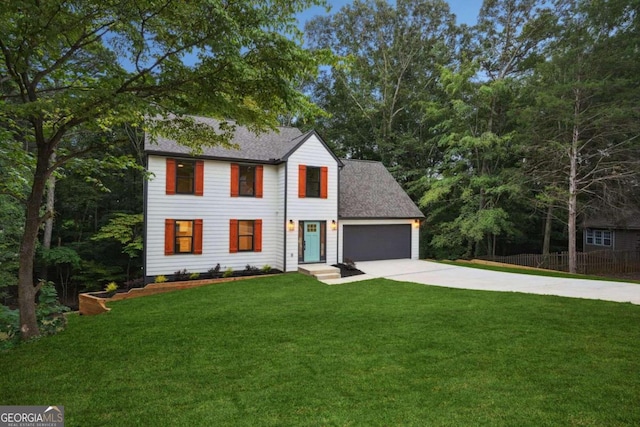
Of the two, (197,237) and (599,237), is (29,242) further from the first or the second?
(599,237)

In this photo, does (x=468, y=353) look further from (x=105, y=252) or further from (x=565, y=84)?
(x=105, y=252)

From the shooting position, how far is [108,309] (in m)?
8.64

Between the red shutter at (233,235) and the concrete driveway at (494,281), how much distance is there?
4008mm

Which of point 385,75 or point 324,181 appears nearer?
point 324,181

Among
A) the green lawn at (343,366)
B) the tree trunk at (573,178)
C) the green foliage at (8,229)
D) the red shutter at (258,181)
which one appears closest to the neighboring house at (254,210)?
the red shutter at (258,181)

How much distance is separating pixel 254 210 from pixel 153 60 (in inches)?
334

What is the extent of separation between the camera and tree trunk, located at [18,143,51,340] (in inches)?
219

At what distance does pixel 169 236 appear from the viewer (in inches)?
467

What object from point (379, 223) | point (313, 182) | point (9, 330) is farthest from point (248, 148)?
point (9, 330)

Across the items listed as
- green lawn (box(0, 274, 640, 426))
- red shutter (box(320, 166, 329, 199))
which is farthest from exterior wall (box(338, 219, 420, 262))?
green lawn (box(0, 274, 640, 426))

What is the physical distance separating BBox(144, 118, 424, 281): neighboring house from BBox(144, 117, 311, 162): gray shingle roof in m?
0.04

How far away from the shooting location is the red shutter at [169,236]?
11836mm

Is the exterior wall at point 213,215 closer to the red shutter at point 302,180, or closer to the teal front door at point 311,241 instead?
the red shutter at point 302,180

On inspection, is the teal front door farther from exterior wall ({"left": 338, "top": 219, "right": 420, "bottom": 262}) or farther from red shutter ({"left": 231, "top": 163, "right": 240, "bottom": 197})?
red shutter ({"left": 231, "top": 163, "right": 240, "bottom": 197})
